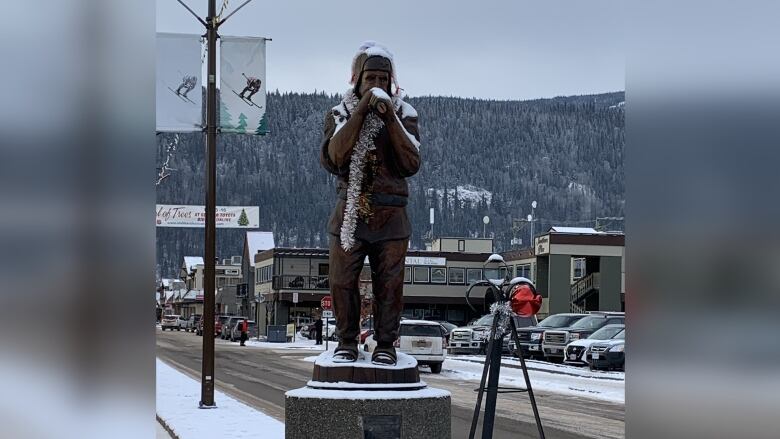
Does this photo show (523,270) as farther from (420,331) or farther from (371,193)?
(371,193)

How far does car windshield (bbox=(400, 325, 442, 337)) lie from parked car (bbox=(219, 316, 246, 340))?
30.3 m

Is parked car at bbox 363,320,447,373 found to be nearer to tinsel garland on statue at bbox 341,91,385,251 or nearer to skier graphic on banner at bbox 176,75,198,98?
skier graphic on banner at bbox 176,75,198,98

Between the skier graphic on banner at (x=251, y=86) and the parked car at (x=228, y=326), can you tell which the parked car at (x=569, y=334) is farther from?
the parked car at (x=228, y=326)

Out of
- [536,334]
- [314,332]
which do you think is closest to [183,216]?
[536,334]

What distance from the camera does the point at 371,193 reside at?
5492 mm

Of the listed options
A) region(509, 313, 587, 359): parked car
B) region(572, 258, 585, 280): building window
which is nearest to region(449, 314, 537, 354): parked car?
region(509, 313, 587, 359): parked car

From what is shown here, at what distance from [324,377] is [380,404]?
0.40 meters

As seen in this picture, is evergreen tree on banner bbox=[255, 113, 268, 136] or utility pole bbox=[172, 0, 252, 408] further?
utility pole bbox=[172, 0, 252, 408]

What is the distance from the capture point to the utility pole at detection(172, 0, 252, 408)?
1456cm

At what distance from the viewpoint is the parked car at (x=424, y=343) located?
26438 millimetres

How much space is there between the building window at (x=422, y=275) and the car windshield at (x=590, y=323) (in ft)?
117

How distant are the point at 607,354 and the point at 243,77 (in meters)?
15.6
